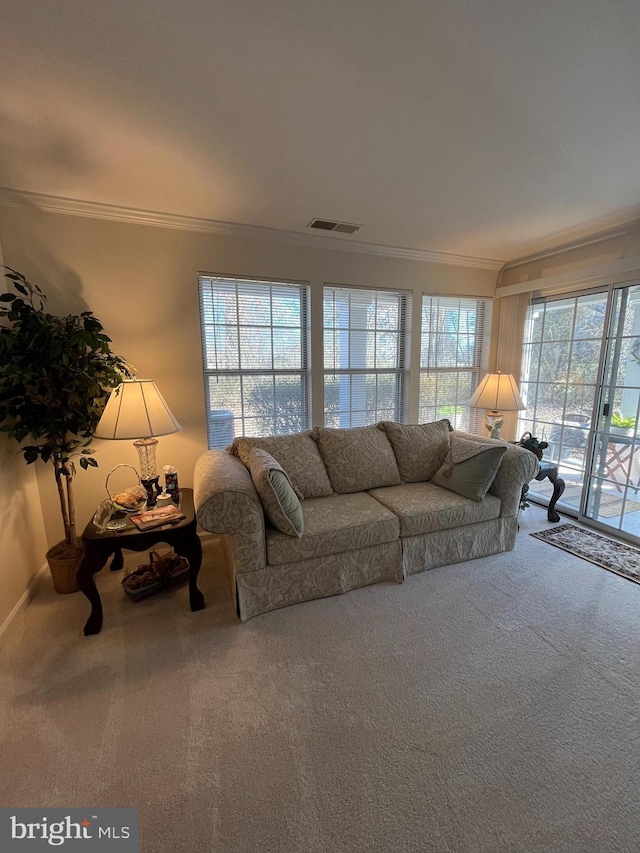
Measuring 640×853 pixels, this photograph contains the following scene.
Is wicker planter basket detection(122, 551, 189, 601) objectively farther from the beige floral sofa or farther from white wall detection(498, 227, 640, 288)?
Result: white wall detection(498, 227, 640, 288)

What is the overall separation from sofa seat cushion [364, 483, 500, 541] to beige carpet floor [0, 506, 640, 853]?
0.43m

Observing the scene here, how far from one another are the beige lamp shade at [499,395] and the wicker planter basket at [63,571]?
131 inches

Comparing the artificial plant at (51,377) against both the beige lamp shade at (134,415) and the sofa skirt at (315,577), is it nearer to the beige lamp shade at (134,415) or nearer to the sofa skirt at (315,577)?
the beige lamp shade at (134,415)

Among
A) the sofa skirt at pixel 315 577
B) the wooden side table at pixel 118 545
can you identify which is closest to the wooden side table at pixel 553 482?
the sofa skirt at pixel 315 577

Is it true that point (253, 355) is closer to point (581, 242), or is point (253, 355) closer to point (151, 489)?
point (151, 489)

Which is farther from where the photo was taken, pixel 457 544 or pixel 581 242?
pixel 581 242

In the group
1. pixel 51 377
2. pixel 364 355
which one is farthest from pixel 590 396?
pixel 51 377

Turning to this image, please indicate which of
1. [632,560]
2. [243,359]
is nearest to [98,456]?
[243,359]

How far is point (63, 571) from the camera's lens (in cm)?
225

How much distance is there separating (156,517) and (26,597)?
105 centimetres

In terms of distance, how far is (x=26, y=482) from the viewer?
2.34 m

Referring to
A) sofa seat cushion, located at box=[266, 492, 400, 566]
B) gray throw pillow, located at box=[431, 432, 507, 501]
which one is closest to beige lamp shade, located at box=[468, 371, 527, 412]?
gray throw pillow, located at box=[431, 432, 507, 501]

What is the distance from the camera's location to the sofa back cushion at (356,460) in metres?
2.70

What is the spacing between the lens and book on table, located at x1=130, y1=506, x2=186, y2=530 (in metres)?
1.93
